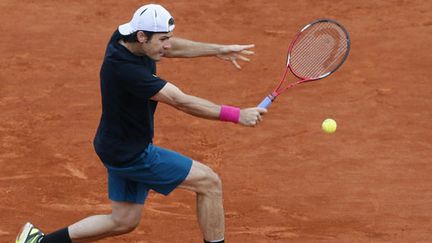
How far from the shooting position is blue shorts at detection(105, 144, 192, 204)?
8.12 m

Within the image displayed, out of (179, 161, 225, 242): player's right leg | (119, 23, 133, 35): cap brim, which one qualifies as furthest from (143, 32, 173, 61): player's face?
(179, 161, 225, 242): player's right leg

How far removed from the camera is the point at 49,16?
46.9 ft

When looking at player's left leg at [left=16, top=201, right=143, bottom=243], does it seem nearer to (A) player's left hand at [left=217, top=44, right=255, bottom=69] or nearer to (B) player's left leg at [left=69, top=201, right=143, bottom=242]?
(B) player's left leg at [left=69, top=201, right=143, bottom=242]

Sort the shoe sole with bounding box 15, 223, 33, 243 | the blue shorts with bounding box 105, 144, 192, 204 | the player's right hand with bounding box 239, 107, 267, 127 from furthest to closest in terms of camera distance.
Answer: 1. the shoe sole with bounding box 15, 223, 33, 243
2. the blue shorts with bounding box 105, 144, 192, 204
3. the player's right hand with bounding box 239, 107, 267, 127

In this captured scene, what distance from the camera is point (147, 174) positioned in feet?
26.7

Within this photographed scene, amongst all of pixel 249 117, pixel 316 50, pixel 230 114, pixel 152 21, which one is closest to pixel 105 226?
pixel 230 114

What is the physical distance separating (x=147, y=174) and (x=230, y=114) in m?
0.95

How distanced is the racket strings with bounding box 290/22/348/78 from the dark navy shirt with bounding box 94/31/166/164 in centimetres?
155

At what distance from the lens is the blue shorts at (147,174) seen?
812cm

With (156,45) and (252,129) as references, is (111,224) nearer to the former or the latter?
(156,45)

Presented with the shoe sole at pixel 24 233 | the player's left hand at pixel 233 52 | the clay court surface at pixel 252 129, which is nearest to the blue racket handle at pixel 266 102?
the player's left hand at pixel 233 52

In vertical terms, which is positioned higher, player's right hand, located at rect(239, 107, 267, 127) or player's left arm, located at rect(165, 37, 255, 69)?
player's left arm, located at rect(165, 37, 255, 69)

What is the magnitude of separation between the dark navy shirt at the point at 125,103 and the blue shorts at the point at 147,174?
0.08 meters

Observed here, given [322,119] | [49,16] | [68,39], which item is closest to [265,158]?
[322,119]
